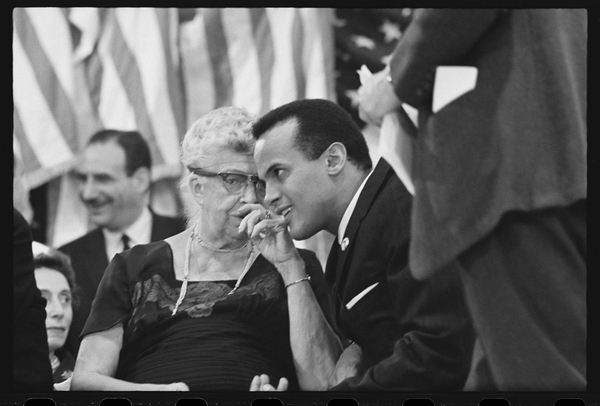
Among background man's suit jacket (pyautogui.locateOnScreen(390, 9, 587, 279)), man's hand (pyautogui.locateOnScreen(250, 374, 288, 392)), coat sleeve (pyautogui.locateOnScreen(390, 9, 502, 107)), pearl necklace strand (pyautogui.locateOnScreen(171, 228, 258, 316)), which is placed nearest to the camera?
coat sleeve (pyautogui.locateOnScreen(390, 9, 502, 107))

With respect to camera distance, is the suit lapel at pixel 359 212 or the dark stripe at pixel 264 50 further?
the dark stripe at pixel 264 50

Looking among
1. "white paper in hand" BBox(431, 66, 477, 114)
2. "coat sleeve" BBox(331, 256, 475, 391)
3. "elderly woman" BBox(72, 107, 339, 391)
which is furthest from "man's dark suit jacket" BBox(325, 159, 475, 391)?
"white paper in hand" BBox(431, 66, 477, 114)

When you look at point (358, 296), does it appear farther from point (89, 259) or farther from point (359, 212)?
point (89, 259)

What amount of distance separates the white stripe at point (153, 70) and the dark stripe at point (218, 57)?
0.22m

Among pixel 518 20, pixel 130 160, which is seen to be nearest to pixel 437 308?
pixel 518 20

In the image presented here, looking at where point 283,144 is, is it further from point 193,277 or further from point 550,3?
point 550,3

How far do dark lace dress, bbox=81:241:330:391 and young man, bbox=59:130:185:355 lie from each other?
0.06 meters

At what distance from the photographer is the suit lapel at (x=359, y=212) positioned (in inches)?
161

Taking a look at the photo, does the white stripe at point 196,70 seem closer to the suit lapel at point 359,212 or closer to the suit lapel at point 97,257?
the suit lapel at point 97,257

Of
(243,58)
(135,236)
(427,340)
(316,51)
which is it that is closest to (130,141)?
(135,236)

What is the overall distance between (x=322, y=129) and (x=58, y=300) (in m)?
1.56

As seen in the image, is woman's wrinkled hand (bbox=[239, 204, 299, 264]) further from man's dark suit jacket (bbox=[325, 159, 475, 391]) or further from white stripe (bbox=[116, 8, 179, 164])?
white stripe (bbox=[116, 8, 179, 164])

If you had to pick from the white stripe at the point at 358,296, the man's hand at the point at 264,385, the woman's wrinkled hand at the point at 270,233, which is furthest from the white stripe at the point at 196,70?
the man's hand at the point at 264,385

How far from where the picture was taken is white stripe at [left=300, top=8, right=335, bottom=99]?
4227 millimetres
